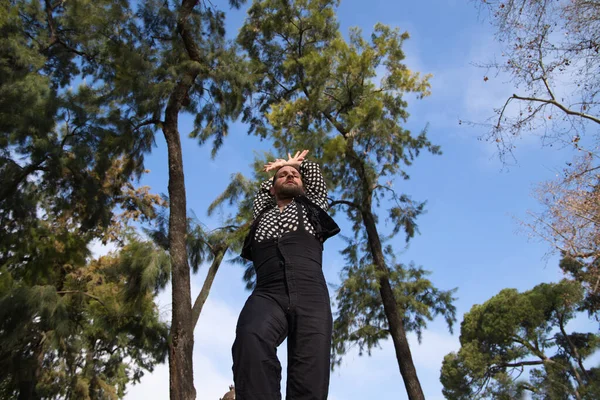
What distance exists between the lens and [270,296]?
78.2 inches

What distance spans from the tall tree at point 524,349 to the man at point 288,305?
1712 centimetres

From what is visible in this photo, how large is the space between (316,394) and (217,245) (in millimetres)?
7097

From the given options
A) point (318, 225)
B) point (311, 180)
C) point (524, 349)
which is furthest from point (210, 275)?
point (524, 349)

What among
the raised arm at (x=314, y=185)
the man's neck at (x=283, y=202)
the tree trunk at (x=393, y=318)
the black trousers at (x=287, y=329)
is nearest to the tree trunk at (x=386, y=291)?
the tree trunk at (x=393, y=318)

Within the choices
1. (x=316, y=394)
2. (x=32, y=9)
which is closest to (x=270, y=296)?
(x=316, y=394)

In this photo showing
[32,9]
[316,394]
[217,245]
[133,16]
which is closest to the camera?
[316,394]

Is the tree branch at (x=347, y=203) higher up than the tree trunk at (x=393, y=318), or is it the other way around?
the tree branch at (x=347, y=203)

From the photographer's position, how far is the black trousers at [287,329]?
1749 mm

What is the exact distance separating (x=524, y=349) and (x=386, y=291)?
1303 cm

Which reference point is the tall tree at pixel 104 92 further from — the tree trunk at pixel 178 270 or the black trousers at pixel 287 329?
the black trousers at pixel 287 329

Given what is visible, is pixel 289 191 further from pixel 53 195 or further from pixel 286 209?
pixel 53 195

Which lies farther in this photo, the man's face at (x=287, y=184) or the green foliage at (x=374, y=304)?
the green foliage at (x=374, y=304)

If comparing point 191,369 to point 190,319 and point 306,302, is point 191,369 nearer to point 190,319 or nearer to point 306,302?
point 190,319

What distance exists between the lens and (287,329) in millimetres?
1932
